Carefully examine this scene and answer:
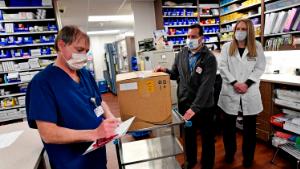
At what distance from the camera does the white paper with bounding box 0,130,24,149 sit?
1.33m

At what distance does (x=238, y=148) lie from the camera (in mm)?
2650

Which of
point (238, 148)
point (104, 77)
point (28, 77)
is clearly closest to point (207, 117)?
point (238, 148)

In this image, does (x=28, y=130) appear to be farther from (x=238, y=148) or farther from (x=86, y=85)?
(x=238, y=148)

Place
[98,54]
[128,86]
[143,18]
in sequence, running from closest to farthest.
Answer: [128,86] < [143,18] < [98,54]

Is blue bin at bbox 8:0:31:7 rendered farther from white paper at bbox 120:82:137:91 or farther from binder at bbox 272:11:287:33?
binder at bbox 272:11:287:33

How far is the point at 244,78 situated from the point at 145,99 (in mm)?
1256

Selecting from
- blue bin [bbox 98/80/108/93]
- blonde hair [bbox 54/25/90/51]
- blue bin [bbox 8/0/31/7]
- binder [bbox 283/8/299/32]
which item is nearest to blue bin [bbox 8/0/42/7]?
blue bin [bbox 8/0/31/7]

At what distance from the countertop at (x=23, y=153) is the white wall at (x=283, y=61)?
3.19 meters

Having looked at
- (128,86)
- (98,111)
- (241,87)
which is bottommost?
(241,87)

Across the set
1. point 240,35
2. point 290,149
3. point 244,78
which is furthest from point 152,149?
point 290,149

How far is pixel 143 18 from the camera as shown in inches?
198

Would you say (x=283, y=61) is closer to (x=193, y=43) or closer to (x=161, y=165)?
(x=193, y=43)

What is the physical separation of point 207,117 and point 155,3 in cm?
383

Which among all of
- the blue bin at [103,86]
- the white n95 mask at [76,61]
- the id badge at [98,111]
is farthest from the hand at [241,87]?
the blue bin at [103,86]
